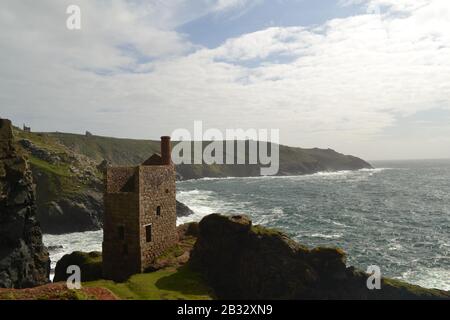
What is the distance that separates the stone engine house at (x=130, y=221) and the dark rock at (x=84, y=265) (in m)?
2.51

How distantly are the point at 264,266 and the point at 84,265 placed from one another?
1654cm

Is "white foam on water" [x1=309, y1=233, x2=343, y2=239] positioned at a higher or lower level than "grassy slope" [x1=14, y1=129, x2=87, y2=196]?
lower

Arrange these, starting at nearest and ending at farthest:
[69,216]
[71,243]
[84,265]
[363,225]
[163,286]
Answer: [163,286] < [84,265] < [71,243] < [69,216] < [363,225]

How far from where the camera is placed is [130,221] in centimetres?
2780

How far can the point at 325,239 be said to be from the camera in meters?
56.7

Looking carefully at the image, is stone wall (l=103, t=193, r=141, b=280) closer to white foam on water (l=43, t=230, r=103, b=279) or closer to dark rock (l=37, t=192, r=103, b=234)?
white foam on water (l=43, t=230, r=103, b=279)

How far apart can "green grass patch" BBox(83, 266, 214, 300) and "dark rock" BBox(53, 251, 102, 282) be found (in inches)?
218

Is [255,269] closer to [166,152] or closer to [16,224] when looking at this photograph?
[166,152]

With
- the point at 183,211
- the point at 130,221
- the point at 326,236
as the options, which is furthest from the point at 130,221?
the point at 183,211

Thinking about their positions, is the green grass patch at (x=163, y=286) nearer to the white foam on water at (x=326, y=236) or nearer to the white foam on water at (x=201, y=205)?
the white foam on water at (x=326, y=236)

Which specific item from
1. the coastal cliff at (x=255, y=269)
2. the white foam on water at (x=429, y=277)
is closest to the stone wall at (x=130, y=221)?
the coastal cliff at (x=255, y=269)

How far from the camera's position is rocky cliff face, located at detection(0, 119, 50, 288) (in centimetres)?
3528

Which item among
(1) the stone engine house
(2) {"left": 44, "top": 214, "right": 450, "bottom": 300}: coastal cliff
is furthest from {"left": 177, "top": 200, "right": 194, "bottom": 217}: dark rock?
(1) the stone engine house
